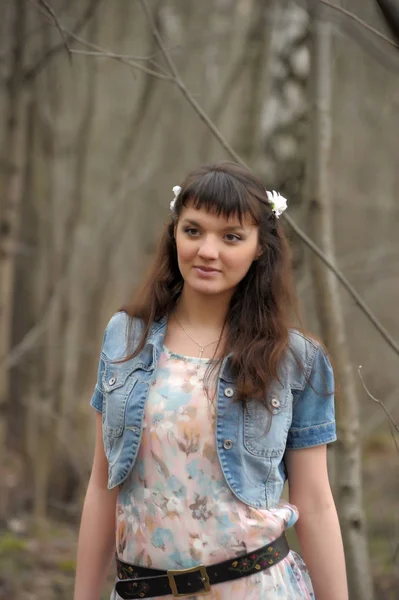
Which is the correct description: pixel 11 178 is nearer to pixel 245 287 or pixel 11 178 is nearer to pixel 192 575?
pixel 245 287

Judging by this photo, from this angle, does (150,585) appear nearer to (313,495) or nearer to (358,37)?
(313,495)

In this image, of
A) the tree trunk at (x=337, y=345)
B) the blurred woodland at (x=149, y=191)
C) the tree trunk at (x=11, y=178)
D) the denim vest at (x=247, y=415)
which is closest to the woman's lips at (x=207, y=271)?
the denim vest at (x=247, y=415)

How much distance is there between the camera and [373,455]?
9922 millimetres

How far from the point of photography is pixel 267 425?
228 cm

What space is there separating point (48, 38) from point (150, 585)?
547 centimetres

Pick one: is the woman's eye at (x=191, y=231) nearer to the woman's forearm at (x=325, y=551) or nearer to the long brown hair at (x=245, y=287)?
the long brown hair at (x=245, y=287)

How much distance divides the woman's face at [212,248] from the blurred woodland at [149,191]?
737mm

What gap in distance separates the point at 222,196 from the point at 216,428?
0.61 metres

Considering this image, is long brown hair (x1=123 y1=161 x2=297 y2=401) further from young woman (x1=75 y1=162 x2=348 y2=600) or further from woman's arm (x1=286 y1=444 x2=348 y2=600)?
woman's arm (x1=286 y1=444 x2=348 y2=600)

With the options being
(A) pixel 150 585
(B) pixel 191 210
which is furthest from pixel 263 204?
(A) pixel 150 585

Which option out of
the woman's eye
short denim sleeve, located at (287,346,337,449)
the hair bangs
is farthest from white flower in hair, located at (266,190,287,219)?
short denim sleeve, located at (287,346,337,449)

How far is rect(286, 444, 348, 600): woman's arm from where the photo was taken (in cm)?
234

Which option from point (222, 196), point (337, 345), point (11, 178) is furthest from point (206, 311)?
Answer: point (11, 178)

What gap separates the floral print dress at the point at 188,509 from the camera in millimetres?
2182
